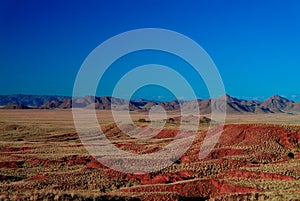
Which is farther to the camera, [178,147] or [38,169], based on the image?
[178,147]

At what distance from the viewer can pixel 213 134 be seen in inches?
1893

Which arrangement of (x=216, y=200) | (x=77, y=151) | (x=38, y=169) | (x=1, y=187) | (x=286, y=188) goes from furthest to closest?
(x=77, y=151) → (x=38, y=169) → (x=1, y=187) → (x=286, y=188) → (x=216, y=200)

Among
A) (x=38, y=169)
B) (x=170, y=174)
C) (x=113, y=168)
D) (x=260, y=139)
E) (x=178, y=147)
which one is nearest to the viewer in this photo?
(x=170, y=174)

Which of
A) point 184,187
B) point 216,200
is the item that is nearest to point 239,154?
point 184,187

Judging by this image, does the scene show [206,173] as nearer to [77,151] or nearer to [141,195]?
[141,195]

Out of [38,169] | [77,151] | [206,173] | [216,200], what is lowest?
[216,200]

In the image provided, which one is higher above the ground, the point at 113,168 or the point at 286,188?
the point at 113,168

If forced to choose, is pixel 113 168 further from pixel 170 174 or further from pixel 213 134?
pixel 213 134

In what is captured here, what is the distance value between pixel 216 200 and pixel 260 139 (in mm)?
22121

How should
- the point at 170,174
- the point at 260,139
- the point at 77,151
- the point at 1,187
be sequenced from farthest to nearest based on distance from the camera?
the point at 77,151 < the point at 260,139 < the point at 170,174 < the point at 1,187

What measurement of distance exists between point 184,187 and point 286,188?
20.4 ft

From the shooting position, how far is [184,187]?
83.3 ft

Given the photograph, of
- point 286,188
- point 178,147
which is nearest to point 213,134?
point 178,147

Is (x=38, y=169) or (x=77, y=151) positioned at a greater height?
(x=77, y=151)
